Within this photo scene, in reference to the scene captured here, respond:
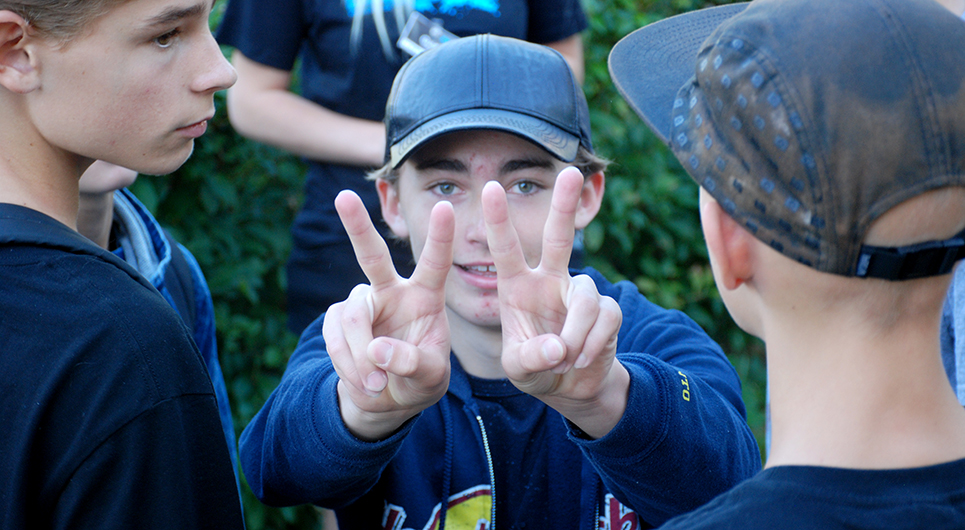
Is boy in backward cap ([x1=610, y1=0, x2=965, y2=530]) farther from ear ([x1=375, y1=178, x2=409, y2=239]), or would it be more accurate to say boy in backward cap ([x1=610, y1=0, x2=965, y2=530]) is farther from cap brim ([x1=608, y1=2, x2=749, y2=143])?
ear ([x1=375, y1=178, x2=409, y2=239])

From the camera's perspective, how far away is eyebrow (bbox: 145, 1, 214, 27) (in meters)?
1.42

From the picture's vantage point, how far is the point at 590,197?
2338 mm

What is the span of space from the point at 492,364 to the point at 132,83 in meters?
1.08

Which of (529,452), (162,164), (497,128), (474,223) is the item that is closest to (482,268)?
(474,223)

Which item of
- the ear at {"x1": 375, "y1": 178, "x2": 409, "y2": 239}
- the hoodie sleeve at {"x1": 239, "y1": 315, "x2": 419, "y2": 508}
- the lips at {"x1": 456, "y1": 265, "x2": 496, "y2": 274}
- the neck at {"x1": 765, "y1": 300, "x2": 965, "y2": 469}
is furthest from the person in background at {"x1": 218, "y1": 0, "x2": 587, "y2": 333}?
the neck at {"x1": 765, "y1": 300, "x2": 965, "y2": 469}

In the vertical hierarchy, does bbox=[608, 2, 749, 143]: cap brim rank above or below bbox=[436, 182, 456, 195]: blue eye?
above

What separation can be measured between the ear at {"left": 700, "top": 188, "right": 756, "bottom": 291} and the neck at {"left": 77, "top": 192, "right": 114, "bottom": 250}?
1.65 metres

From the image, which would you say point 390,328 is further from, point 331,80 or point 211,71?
point 331,80

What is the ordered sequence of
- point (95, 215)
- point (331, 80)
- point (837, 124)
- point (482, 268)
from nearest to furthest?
point (837, 124), point (482, 268), point (95, 215), point (331, 80)

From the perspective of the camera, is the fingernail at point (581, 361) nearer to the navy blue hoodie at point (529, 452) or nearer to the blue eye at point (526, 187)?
the navy blue hoodie at point (529, 452)

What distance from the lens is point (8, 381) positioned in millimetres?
1225

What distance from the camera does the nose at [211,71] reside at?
1537mm

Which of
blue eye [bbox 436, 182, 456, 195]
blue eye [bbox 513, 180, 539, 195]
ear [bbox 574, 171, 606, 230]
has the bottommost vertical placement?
ear [bbox 574, 171, 606, 230]

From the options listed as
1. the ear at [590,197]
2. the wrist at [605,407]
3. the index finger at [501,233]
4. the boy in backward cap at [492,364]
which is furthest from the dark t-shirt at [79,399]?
the ear at [590,197]
